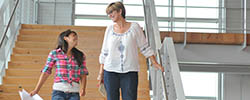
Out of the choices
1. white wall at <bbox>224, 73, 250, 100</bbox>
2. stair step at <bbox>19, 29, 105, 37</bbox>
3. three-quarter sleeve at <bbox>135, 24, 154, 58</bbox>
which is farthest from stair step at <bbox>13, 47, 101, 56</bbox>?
white wall at <bbox>224, 73, 250, 100</bbox>

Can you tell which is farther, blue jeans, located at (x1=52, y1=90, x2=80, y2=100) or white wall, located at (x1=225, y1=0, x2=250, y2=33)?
white wall, located at (x1=225, y1=0, x2=250, y2=33)

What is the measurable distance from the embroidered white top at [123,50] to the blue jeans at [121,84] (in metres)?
0.04

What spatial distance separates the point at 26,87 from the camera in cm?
572

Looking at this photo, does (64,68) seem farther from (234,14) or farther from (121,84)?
(234,14)

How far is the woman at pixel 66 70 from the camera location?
3.76 meters

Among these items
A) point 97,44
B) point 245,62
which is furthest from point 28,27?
point 245,62

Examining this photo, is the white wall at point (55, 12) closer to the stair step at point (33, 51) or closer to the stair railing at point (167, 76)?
the stair step at point (33, 51)

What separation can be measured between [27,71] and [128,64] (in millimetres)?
2724

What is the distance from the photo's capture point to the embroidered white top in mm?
3754

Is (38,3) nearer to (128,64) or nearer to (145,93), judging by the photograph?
(145,93)

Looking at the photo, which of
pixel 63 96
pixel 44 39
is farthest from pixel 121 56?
pixel 44 39

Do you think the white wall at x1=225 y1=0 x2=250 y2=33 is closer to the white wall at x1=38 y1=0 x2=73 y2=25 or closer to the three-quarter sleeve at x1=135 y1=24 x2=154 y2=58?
the white wall at x1=38 y1=0 x2=73 y2=25

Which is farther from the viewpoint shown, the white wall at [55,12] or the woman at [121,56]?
the white wall at [55,12]

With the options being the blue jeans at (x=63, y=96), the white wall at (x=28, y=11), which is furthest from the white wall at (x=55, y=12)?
the blue jeans at (x=63, y=96)
